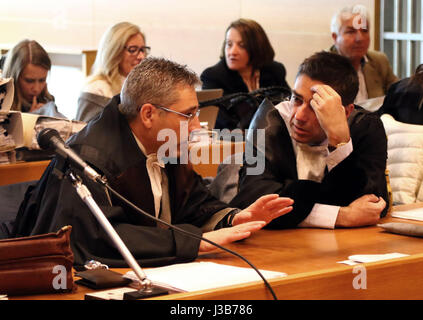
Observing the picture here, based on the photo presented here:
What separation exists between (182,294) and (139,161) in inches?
29.2

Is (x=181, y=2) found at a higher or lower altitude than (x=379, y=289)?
higher

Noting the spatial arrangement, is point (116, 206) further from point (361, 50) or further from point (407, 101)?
point (361, 50)

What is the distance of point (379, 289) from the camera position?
6.40 feet

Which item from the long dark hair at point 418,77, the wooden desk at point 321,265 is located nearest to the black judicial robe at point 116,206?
the wooden desk at point 321,265

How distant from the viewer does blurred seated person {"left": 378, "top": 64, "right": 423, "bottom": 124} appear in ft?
12.8

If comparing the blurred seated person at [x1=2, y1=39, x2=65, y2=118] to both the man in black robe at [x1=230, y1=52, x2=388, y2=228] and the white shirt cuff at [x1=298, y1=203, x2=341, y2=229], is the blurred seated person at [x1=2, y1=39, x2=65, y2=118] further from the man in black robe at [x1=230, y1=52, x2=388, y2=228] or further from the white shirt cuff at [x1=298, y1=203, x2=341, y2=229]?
the white shirt cuff at [x1=298, y1=203, x2=341, y2=229]

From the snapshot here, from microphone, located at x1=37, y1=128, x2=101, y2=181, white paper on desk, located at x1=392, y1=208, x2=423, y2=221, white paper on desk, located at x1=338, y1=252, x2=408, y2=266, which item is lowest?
white paper on desk, located at x1=392, y1=208, x2=423, y2=221

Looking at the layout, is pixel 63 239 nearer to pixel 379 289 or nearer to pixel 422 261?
pixel 379 289

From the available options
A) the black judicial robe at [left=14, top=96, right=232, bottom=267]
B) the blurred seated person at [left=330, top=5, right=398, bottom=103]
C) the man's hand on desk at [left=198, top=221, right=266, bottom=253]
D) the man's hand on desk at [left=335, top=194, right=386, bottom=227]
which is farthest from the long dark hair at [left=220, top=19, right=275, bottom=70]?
the man's hand on desk at [left=198, top=221, right=266, bottom=253]

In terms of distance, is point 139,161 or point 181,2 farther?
point 181,2

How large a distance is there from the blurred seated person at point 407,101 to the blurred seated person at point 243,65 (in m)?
1.55

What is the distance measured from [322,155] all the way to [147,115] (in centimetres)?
78

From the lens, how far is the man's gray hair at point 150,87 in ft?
7.64
